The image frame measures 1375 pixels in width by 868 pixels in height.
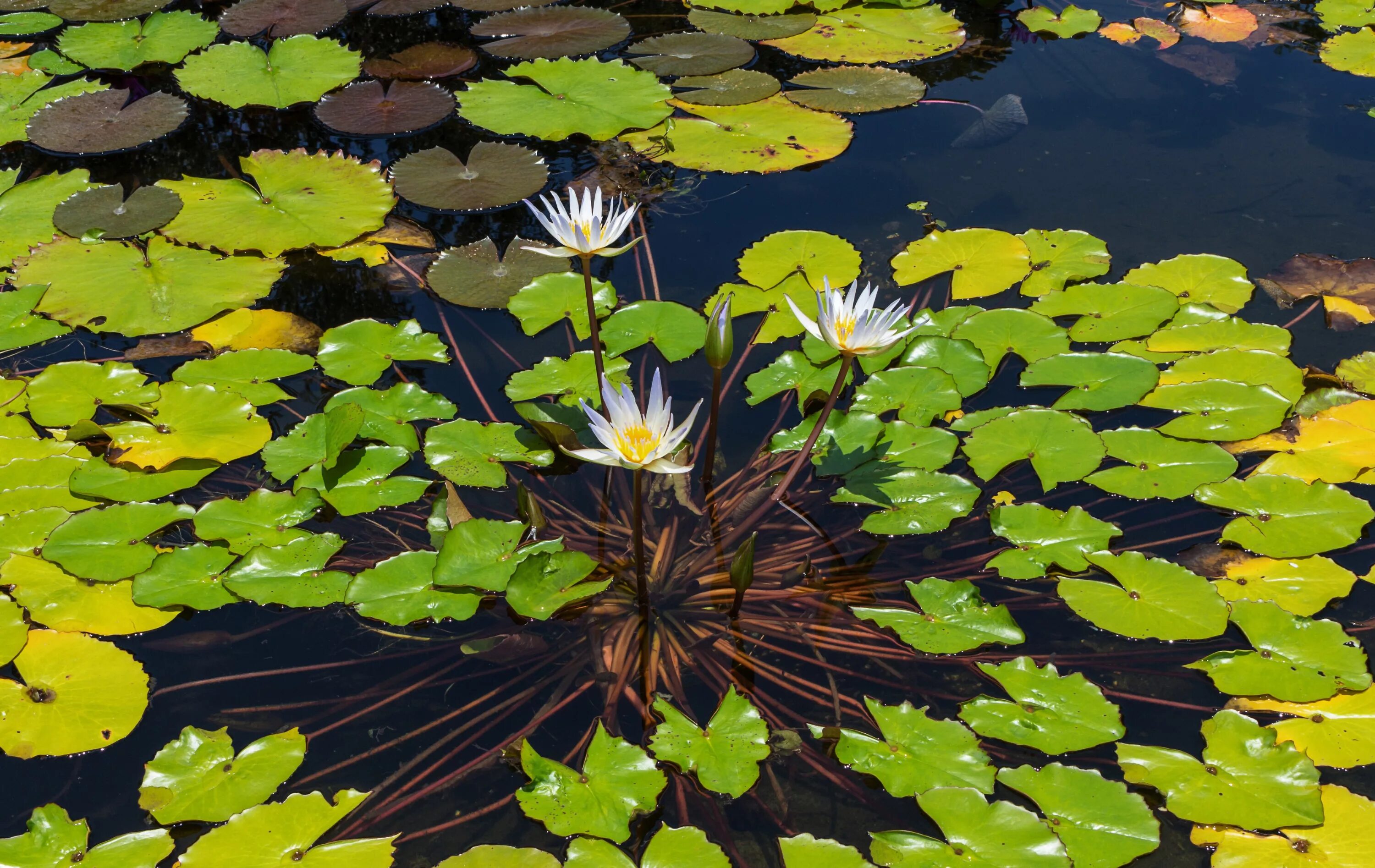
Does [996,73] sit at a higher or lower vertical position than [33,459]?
higher

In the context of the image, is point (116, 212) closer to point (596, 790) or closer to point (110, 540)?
point (110, 540)

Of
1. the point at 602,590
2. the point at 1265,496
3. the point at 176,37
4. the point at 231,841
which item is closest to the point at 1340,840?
the point at 1265,496

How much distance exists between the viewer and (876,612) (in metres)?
2.76

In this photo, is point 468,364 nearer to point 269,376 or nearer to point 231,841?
point 269,376

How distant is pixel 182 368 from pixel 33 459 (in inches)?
22.1

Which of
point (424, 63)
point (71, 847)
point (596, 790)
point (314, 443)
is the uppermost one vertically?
point (424, 63)

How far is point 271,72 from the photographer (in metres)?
5.19

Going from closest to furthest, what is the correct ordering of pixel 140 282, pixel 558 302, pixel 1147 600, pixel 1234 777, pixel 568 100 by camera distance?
pixel 1234 777 < pixel 1147 600 < pixel 558 302 < pixel 140 282 < pixel 568 100

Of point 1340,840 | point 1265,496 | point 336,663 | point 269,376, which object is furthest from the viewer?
point 269,376

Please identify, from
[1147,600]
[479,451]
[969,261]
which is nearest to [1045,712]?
[1147,600]

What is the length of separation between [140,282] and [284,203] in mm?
718

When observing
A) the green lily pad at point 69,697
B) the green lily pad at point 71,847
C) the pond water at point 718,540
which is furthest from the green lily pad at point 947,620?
the green lily pad at point 69,697

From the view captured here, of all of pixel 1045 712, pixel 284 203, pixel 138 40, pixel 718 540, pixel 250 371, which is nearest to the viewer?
pixel 1045 712

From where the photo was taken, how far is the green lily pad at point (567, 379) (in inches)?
134
